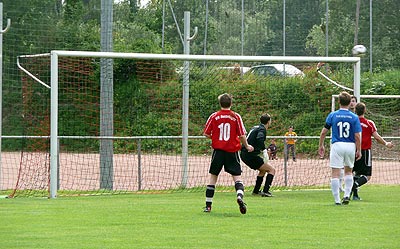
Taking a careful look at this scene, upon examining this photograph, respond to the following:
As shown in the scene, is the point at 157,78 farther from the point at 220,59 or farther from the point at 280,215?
the point at 280,215

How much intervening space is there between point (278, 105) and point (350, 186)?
21.5ft

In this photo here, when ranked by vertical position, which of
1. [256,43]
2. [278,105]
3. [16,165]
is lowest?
[16,165]

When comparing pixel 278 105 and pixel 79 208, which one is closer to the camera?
pixel 79 208

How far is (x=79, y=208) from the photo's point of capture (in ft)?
48.0

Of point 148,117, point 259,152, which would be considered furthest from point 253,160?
point 148,117

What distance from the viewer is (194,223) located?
483 inches

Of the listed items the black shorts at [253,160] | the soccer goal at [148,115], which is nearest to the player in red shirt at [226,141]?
the black shorts at [253,160]

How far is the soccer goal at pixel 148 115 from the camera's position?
65.5ft

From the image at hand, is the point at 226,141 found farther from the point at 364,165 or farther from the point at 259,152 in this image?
the point at 364,165

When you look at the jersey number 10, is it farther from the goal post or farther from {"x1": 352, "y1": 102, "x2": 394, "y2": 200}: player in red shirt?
the goal post

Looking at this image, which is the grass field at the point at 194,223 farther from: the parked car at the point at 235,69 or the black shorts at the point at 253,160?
the parked car at the point at 235,69

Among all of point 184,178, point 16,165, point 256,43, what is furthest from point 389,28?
point 184,178

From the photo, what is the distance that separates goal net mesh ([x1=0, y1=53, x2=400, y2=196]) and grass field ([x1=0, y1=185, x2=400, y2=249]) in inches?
122

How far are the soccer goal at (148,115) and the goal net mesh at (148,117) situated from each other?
3cm
